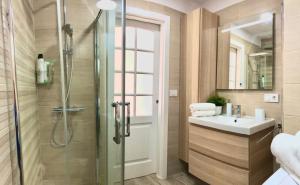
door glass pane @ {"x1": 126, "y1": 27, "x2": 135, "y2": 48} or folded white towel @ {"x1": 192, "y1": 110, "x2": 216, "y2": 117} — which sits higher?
door glass pane @ {"x1": 126, "y1": 27, "x2": 135, "y2": 48}

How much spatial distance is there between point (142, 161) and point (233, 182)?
46.1 inches

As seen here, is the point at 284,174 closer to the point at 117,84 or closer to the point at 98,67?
the point at 117,84

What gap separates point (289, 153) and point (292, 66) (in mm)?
738

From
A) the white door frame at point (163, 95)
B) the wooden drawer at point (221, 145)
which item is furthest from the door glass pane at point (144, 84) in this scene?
the wooden drawer at point (221, 145)

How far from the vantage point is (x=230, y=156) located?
149cm

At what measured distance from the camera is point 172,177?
230 cm

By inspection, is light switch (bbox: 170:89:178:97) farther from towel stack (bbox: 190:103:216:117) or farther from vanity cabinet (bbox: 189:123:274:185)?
vanity cabinet (bbox: 189:123:274:185)

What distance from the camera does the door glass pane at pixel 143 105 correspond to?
2254 millimetres

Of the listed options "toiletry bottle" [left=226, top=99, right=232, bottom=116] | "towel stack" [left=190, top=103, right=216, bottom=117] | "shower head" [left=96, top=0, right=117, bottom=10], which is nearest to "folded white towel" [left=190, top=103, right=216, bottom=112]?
"towel stack" [left=190, top=103, right=216, bottom=117]

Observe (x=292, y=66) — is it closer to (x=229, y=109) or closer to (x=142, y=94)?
(x=229, y=109)

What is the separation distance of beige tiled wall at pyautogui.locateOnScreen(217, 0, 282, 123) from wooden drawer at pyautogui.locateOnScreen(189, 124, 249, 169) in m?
0.63

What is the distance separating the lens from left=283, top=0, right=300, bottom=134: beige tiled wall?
4.34ft

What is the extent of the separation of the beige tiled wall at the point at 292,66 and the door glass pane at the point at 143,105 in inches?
56.5

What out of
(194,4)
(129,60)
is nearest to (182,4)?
(194,4)
